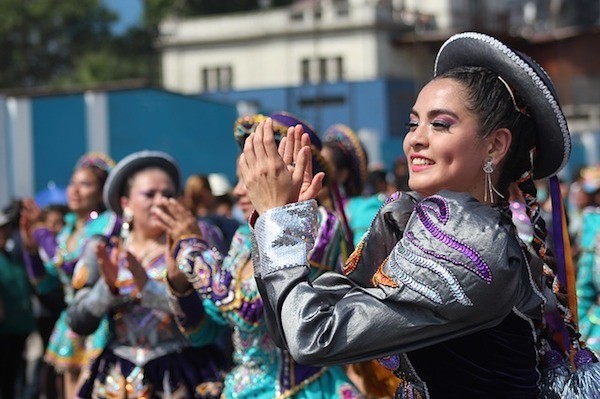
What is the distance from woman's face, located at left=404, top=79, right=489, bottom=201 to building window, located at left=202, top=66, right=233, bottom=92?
157 feet

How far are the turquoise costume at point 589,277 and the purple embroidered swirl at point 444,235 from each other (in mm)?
4335

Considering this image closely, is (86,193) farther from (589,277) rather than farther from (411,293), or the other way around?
(411,293)

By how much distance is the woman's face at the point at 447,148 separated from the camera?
2637mm

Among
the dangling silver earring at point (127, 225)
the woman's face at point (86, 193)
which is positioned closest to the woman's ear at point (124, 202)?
the dangling silver earring at point (127, 225)

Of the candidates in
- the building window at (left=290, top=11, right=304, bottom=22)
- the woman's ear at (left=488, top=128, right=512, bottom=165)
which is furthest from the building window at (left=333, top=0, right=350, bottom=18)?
the woman's ear at (left=488, top=128, right=512, bottom=165)

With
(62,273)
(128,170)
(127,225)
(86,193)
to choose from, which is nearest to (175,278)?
(127,225)

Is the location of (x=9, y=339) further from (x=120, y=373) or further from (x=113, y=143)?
(x=113, y=143)

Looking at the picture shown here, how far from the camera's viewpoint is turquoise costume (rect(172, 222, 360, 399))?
165 inches

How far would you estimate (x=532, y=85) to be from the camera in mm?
2707

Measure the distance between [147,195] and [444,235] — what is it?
3080mm

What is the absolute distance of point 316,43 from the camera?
45.4m

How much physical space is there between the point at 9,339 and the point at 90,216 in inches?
66.2

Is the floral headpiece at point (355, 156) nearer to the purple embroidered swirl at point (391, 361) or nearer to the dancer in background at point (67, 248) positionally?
the dancer in background at point (67, 248)

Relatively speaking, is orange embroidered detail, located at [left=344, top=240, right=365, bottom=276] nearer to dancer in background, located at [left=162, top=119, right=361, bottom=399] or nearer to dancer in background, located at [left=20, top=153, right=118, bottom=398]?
dancer in background, located at [left=162, top=119, right=361, bottom=399]
